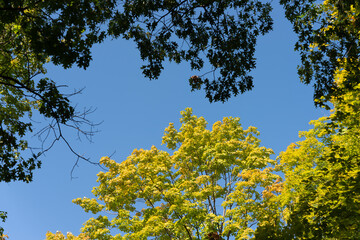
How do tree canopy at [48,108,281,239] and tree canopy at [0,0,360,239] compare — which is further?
tree canopy at [48,108,281,239]

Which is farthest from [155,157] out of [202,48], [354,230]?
[354,230]

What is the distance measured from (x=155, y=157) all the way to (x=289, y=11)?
12.4 meters

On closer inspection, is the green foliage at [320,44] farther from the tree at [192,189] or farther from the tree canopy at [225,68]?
the tree at [192,189]

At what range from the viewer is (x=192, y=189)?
16.9m

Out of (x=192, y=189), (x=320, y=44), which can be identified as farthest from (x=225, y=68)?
(x=192, y=189)

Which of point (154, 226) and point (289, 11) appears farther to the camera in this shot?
point (154, 226)

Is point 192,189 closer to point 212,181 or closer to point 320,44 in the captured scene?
point 212,181

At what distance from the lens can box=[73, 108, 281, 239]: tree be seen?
1486 cm

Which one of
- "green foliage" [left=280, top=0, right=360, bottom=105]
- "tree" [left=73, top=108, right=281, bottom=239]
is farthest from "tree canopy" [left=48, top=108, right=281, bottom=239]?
"green foliage" [left=280, top=0, right=360, bottom=105]

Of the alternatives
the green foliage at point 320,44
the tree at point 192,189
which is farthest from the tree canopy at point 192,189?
the green foliage at point 320,44

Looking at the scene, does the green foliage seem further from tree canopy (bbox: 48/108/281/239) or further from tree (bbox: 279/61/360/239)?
tree canopy (bbox: 48/108/281/239)

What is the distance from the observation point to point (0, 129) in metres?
7.96

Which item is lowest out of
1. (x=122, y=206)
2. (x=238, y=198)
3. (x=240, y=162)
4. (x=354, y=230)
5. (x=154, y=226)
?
(x=354, y=230)

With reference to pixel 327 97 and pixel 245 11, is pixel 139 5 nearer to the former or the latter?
pixel 245 11
